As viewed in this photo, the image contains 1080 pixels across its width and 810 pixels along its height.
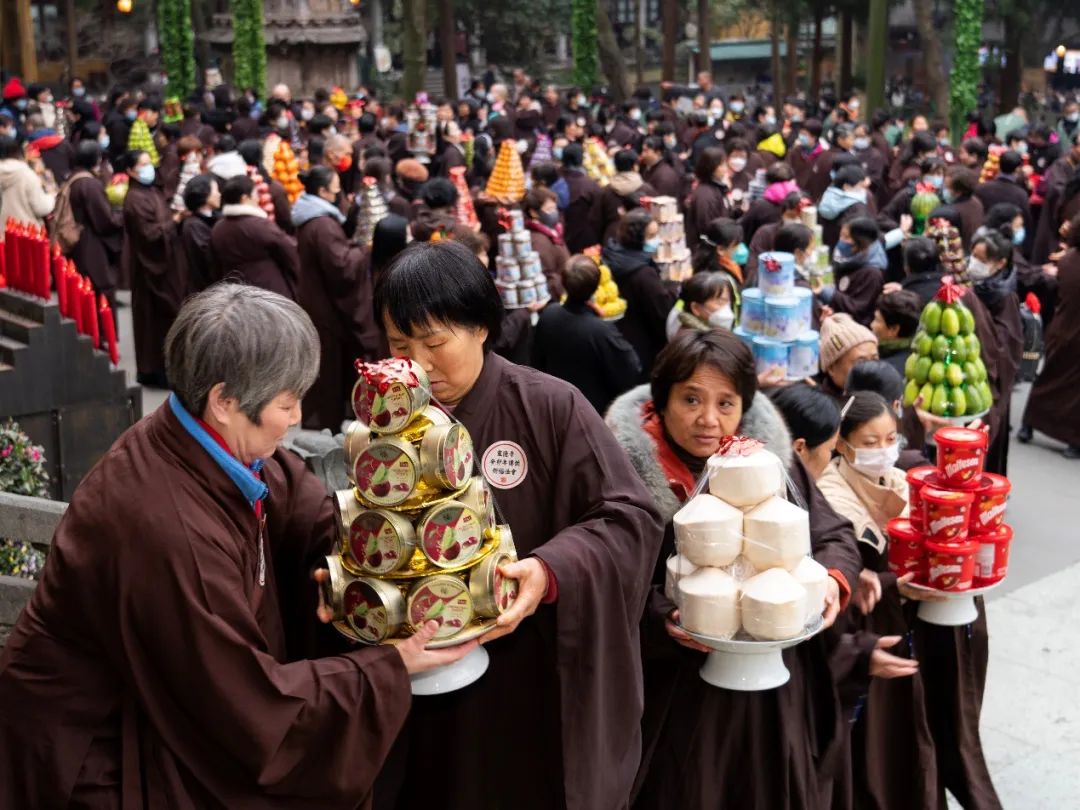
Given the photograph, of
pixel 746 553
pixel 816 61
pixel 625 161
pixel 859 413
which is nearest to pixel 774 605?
pixel 746 553

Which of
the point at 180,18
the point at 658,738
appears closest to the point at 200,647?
the point at 658,738

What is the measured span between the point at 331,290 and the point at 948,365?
4123 millimetres

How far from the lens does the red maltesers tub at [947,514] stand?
3.94m

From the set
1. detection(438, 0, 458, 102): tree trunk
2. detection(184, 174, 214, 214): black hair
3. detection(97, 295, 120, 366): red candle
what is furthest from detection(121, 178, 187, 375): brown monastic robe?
detection(438, 0, 458, 102): tree trunk

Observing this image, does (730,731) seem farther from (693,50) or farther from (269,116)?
(693,50)

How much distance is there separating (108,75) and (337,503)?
3627 centimetres

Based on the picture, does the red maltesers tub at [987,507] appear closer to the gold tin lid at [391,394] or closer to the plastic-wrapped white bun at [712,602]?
the plastic-wrapped white bun at [712,602]

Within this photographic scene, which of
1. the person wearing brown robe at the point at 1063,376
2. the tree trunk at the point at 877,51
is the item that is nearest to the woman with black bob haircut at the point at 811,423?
the person wearing brown robe at the point at 1063,376

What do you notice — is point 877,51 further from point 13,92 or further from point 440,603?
point 440,603

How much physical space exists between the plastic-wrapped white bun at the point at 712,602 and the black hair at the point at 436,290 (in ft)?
2.39

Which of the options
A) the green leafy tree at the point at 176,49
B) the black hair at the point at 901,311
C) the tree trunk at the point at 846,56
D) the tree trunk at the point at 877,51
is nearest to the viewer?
the black hair at the point at 901,311

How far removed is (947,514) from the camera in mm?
3951

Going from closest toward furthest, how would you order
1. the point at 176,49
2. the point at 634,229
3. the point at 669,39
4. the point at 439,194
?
the point at 634,229
the point at 439,194
the point at 176,49
the point at 669,39

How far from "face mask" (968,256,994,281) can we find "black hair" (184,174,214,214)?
5.19 m
